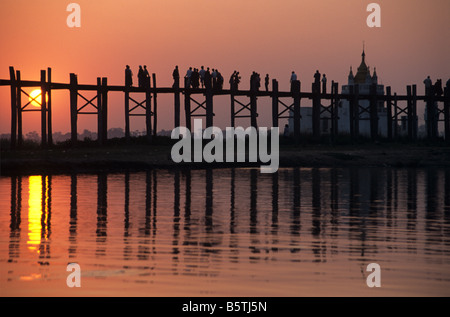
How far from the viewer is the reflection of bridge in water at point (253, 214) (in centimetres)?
1279

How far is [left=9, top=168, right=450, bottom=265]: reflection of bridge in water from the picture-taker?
1279cm

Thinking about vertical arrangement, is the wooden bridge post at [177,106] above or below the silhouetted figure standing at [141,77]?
below

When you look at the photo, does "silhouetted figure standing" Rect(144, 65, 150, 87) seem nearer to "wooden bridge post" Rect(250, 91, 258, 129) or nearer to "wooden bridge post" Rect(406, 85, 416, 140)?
"wooden bridge post" Rect(250, 91, 258, 129)

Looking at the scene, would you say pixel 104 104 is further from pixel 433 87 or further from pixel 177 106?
pixel 433 87

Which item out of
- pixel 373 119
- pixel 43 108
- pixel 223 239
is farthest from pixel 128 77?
pixel 223 239

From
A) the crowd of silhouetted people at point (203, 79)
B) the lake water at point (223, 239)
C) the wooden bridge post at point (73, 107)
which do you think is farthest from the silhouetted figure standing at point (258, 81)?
the lake water at point (223, 239)

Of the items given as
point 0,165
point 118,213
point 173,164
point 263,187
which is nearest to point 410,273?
point 118,213

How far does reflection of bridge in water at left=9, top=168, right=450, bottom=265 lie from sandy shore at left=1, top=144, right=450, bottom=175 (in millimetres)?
2522

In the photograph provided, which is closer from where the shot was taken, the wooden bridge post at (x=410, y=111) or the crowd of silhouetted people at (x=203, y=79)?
the crowd of silhouetted people at (x=203, y=79)

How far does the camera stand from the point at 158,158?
114 ft

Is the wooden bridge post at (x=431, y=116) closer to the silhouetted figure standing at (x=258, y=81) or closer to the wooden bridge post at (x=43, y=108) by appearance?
the silhouetted figure standing at (x=258, y=81)

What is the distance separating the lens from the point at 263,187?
2416cm

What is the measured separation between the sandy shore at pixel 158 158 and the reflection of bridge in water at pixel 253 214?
252cm
